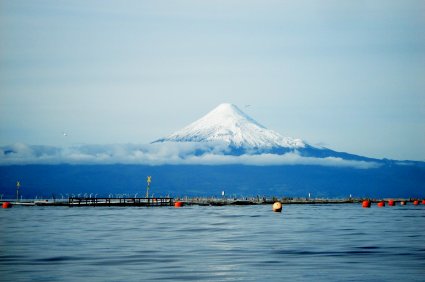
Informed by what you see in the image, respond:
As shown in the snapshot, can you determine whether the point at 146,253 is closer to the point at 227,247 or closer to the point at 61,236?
the point at 227,247

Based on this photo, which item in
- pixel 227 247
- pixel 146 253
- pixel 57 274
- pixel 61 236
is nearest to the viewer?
pixel 57 274

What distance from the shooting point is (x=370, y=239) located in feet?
245

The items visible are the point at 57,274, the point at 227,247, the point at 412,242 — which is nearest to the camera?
the point at 57,274

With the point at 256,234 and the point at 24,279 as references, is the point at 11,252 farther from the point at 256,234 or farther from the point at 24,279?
the point at 256,234

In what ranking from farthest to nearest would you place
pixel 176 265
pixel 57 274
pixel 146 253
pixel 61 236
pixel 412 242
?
1. pixel 61 236
2. pixel 412 242
3. pixel 146 253
4. pixel 176 265
5. pixel 57 274

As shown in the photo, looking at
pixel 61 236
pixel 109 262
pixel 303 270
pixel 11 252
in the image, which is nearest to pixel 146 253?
pixel 109 262

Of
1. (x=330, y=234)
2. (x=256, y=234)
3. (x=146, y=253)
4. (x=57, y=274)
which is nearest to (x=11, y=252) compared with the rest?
→ (x=146, y=253)

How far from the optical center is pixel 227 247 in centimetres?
6644

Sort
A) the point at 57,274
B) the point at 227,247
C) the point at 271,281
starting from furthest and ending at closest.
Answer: the point at 227,247 < the point at 57,274 < the point at 271,281

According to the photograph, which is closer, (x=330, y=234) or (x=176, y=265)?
(x=176, y=265)

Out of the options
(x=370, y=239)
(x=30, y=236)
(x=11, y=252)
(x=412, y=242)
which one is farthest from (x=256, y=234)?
(x=11, y=252)

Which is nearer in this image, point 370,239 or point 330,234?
point 370,239

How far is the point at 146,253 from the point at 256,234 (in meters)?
24.8

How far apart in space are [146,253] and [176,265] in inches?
351
